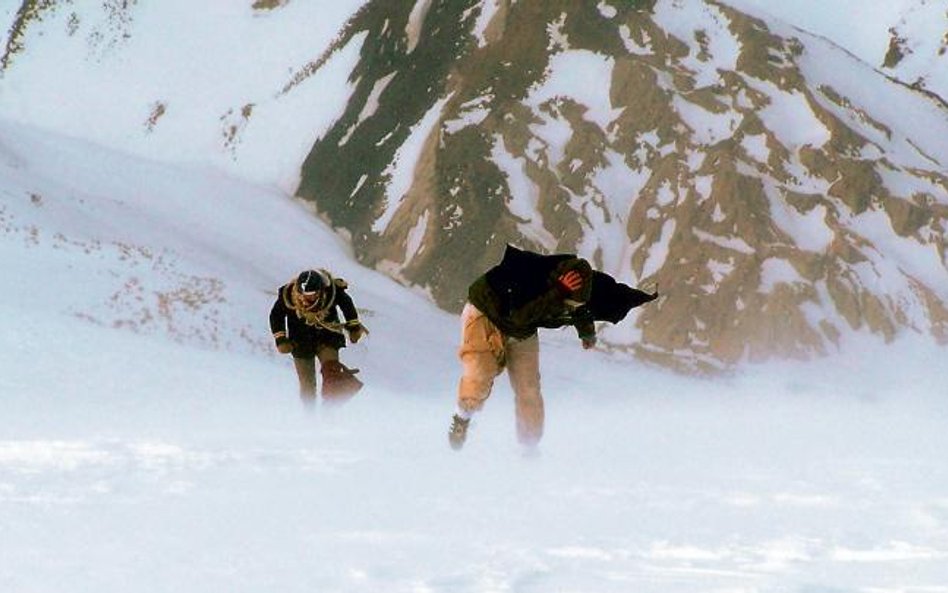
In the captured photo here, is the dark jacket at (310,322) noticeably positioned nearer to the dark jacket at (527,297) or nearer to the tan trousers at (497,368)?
the tan trousers at (497,368)

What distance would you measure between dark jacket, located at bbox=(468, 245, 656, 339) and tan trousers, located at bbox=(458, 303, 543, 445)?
13cm

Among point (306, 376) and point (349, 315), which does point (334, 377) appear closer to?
point (306, 376)

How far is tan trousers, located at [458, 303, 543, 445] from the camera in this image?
8.47 m

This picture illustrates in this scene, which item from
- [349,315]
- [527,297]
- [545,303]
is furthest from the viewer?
[349,315]

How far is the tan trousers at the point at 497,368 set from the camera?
8.47 m

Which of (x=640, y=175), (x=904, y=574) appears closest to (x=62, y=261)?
(x=904, y=574)

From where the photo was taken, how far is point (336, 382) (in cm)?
1200

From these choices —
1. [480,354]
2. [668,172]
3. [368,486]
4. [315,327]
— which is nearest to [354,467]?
[368,486]

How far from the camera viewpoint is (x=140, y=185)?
34062 mm

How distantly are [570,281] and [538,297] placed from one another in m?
0.31

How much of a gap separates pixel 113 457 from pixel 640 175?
28149 millimetres

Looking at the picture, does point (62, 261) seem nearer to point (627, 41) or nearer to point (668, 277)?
point (668, 277)

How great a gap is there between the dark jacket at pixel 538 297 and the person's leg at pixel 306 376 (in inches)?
146

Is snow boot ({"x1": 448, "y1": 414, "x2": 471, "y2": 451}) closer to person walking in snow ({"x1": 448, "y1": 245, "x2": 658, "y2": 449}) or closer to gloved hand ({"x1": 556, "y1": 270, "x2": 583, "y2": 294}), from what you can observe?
person walking in snow ({"x1": 448, "y1": 245, "x2": 658, "y2": 449})
